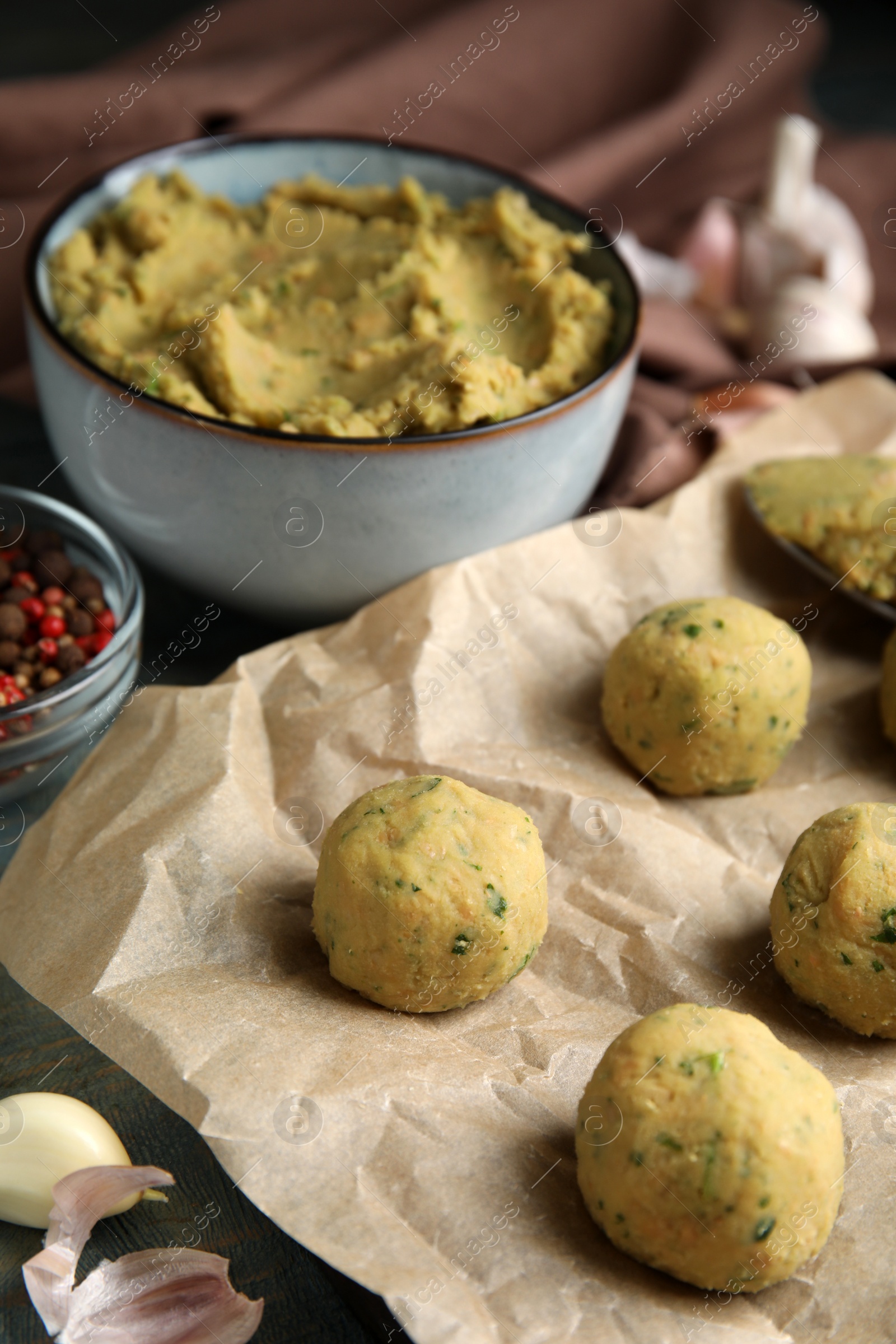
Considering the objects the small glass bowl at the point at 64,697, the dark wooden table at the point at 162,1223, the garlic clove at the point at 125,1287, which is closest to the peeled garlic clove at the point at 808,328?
the small glass bowl at the point at 64,697

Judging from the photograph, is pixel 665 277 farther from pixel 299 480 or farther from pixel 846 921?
pixel 846 921

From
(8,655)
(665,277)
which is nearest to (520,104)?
(665,277)

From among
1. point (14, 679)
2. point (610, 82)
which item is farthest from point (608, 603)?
point (610, 82)

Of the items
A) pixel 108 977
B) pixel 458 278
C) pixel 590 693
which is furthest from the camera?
pixel 458 278

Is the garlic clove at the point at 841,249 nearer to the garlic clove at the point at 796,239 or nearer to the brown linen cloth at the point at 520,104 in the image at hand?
the garlic clove at the point at 796,239

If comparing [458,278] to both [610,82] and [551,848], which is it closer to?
[551,848]

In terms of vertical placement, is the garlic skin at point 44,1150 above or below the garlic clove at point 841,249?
above

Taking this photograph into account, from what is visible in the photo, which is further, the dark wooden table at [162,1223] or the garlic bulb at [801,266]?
the garlic bulb at [801,266]
